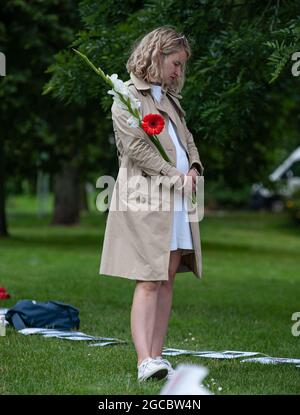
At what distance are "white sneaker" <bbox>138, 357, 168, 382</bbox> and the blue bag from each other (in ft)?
8.94

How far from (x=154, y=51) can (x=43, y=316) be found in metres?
3.46

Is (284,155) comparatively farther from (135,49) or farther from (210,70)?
(135,49)

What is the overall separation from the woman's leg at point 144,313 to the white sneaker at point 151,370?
12cm

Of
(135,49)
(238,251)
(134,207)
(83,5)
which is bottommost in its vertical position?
(238,251)

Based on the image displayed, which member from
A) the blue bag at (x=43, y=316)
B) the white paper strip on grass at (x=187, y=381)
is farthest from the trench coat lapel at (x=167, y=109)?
the blue bag at (x=43, y=316)

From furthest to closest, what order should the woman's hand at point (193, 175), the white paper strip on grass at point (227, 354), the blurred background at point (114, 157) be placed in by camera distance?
the white paper strip on grass at point (227, 354), the blurred background at point (114, 157), the woman's hand at point (193, 175)

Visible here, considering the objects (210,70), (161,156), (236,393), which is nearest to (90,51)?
(210,70)

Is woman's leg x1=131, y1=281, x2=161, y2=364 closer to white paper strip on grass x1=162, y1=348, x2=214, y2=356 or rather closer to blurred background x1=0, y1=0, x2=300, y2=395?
blurred background x1=0, y1=0, x2=300, y2=395

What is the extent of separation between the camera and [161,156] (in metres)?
6.21

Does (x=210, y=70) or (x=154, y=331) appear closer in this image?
(x=154, y=331)

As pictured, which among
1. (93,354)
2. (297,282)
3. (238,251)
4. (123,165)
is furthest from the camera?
(238,251)

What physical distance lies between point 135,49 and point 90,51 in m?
3.74

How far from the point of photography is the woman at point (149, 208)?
6148mm

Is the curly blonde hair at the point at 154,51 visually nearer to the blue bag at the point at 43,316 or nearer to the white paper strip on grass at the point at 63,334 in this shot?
the white paper strip on grass at the point at 63,334
